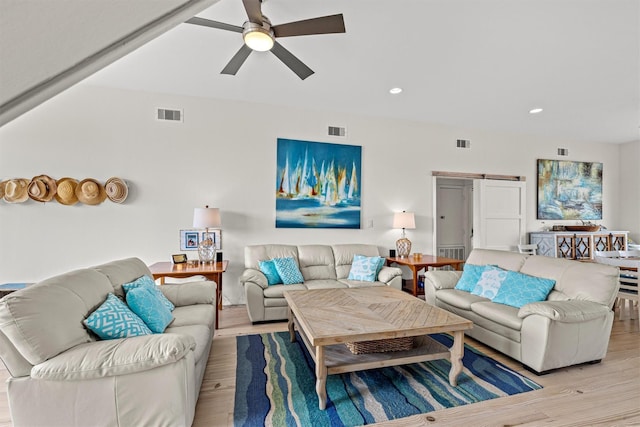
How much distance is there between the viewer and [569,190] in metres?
5.93

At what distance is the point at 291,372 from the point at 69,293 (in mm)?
1600

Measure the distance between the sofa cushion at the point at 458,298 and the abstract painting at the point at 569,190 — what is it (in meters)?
3.82

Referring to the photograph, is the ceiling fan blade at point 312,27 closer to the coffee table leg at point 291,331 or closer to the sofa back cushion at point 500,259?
the coffee table leg at point 291,331

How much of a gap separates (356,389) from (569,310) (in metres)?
1.71

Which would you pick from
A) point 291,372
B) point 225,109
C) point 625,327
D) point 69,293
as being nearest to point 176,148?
point 225,109

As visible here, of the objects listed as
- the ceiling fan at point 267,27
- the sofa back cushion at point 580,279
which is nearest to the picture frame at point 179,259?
the ceiling fan at point 267,27

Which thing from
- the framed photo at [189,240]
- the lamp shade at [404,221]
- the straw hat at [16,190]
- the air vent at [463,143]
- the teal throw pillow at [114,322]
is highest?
the air vent at [463,143]

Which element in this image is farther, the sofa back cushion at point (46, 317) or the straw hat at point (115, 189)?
the straw hat at point (115, 189)

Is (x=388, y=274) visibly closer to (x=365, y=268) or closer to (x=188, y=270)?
(x=365, y=268)

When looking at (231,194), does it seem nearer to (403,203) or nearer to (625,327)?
(403,203)

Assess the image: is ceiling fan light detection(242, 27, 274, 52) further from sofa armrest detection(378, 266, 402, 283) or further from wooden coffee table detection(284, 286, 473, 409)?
sofa armrest detection(378, 266, 402, 283)

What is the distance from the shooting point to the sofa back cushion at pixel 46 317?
4.89ft

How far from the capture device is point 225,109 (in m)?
4.25

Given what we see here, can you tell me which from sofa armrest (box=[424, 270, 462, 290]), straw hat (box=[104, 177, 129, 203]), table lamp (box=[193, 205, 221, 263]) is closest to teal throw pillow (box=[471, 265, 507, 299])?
sofa armrest (box=[424, 270, 462, 290])
